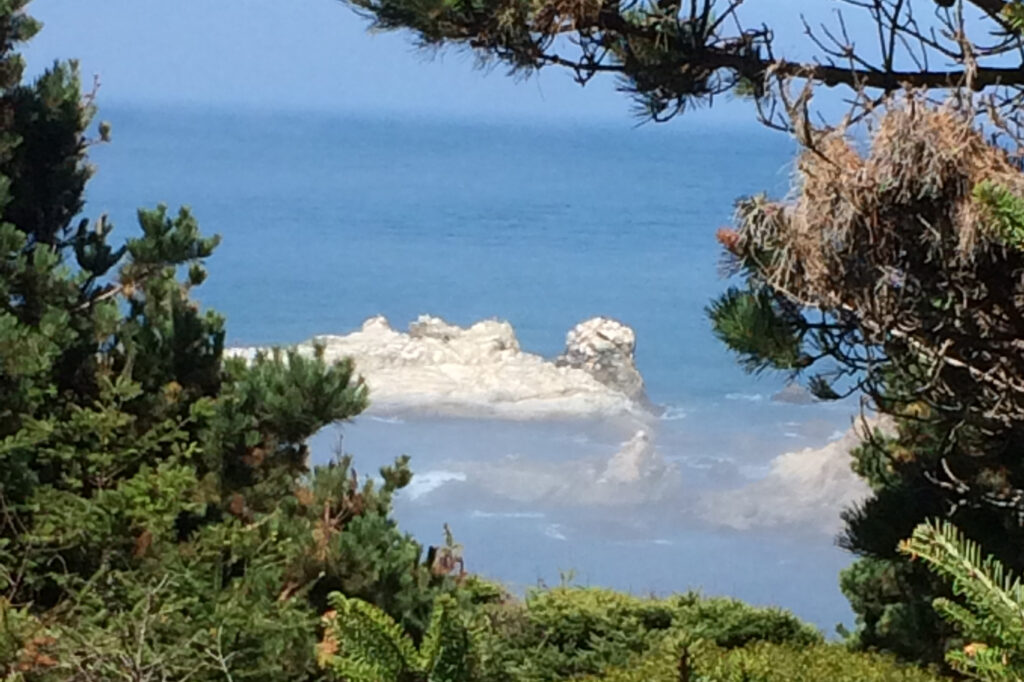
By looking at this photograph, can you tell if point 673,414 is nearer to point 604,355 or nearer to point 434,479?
point 604,355

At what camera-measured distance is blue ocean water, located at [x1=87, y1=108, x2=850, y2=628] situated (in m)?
5.93

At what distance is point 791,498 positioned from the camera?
6.18m

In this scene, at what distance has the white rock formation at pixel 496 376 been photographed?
6117mm

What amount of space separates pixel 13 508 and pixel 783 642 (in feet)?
8.70

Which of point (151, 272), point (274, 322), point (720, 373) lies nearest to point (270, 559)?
point (151, 272)

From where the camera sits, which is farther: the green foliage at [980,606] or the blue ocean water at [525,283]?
the blue ocean water at [525,283]

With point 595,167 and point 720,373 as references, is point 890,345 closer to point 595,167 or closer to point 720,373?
point 720,373

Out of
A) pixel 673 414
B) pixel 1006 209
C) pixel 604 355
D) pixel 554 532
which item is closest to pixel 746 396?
pixel 673 414

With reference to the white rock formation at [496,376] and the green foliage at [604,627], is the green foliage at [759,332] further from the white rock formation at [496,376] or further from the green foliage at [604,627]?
the white rock formation at [496,376]

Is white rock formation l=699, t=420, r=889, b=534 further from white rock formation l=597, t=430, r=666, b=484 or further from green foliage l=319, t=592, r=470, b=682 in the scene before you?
green foliage l=319, t=592, r=470, b=682

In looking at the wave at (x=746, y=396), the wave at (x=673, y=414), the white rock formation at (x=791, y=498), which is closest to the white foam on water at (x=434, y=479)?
the wave at (x=673, y=414)

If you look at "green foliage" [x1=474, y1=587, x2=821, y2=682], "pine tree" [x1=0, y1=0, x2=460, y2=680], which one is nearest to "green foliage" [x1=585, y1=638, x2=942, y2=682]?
"green foliage" [x1=474, y1=587, x2=821, y2=682]

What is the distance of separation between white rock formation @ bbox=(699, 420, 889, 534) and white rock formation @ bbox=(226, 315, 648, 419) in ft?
2.15

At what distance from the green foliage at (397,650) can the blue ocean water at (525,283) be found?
5.15 meters
